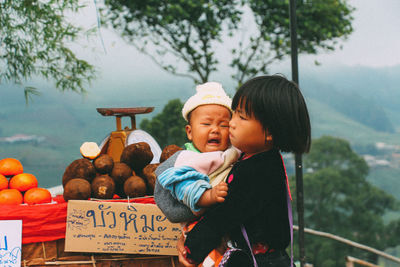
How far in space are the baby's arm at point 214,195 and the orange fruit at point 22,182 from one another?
1.48m

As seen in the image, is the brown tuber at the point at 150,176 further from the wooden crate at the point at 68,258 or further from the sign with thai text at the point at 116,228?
the wooden crate at the point at 68,258

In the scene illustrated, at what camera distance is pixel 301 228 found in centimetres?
258

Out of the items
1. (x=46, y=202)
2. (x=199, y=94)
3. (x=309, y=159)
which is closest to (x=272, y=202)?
(x=199, y=94)

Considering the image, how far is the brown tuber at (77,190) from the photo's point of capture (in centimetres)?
201

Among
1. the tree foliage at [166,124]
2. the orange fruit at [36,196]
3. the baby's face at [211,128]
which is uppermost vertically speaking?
the baby's face at [211,128]

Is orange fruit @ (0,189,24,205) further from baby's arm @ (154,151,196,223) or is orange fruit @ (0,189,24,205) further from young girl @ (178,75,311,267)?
young girl @ (178,75,311,267)

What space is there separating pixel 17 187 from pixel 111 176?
22.0 inches

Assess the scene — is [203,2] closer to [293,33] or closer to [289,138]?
[293,33]

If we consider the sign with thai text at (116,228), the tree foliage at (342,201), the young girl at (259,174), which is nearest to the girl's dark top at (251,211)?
the young girl at (259,174)

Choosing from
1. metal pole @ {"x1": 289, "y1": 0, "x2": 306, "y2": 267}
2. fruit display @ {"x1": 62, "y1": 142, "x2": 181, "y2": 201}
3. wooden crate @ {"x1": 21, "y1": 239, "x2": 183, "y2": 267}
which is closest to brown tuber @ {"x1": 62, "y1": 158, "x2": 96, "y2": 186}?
fruit display @ {"x1": 62, "y1": 142, "x2": 181, "y2": 201}

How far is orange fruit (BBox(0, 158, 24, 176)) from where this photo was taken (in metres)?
2.39

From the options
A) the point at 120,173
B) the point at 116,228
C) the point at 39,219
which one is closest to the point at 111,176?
the point at 120,173

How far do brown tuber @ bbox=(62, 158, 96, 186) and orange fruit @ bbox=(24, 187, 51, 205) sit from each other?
196 millimetres

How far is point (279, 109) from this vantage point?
1156mm
